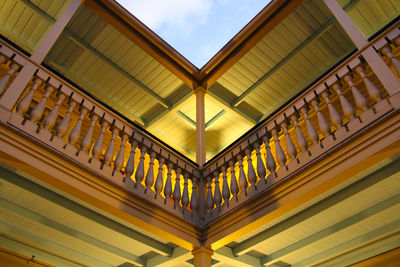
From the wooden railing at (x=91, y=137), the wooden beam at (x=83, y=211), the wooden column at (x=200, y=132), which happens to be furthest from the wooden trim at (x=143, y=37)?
the wooden beam at (x=83, y=211)

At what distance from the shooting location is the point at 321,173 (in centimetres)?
290

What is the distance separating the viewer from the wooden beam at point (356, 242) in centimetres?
381

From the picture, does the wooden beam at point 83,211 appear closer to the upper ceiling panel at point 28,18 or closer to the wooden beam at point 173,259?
the wooden beam at point 173,259

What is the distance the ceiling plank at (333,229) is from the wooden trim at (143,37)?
3.01 m

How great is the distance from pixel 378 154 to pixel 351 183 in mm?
916

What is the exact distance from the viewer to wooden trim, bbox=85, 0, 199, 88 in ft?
15.5

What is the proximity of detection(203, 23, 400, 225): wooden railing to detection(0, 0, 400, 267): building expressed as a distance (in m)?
0.01

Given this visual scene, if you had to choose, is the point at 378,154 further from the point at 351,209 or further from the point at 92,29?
the point at 92,29

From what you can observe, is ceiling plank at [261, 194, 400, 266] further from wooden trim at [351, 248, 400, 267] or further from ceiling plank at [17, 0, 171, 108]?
ceiling plank at [17, 0, 171, 108]

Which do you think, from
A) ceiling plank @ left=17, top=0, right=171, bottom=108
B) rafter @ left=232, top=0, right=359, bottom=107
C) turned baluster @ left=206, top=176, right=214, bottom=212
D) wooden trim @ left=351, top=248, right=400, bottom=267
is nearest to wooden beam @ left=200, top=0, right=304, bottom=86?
rafter @ left=232, top=0, right=359, bottom=107

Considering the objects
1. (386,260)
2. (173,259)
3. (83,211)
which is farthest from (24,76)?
(386,260)

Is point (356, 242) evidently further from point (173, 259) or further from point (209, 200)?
point (173, 259)

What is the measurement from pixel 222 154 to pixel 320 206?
1.25 m

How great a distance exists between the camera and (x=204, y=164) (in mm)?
4348
